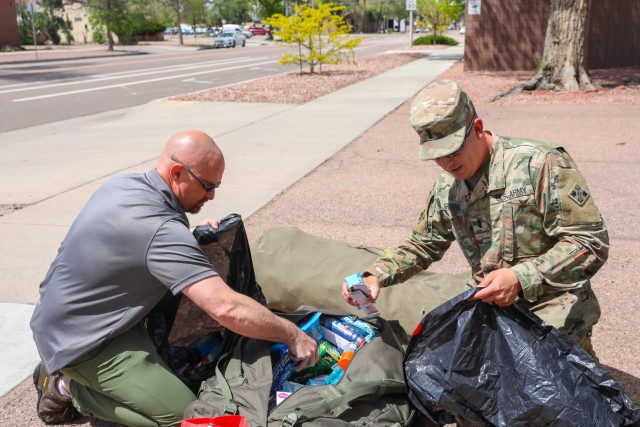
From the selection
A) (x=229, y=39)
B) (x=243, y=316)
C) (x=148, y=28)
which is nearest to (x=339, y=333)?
(x=243, y=316)

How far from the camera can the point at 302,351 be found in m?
2.82

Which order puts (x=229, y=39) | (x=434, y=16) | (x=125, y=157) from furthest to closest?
1. (x=229, y=39)
2. (x=434, y=16)
3. (x=125, y=157)

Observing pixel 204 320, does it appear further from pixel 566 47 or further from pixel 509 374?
pixel 566 47

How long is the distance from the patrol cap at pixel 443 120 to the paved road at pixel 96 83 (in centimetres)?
1133

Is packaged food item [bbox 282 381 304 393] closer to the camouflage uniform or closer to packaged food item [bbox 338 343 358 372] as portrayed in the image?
packaged food item [bbox 338 343 358 372]

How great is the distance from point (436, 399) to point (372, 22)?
102655 mm

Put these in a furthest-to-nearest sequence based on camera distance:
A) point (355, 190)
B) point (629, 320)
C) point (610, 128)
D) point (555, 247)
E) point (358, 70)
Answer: point (358, 70), point (610, 128), point (355, 190), point (629, 320), point (555, 247)

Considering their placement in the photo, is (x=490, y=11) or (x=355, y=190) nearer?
(x=355, y=190)

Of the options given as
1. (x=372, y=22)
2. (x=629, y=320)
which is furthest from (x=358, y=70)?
(x=372, y=22)

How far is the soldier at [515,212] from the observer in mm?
2490

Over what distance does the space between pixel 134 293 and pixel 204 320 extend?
0.54 meters

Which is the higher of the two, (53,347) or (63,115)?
(53,347)

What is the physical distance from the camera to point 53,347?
2859 millimetres

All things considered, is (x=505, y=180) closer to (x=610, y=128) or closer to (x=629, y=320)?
(x=629, y=320)
